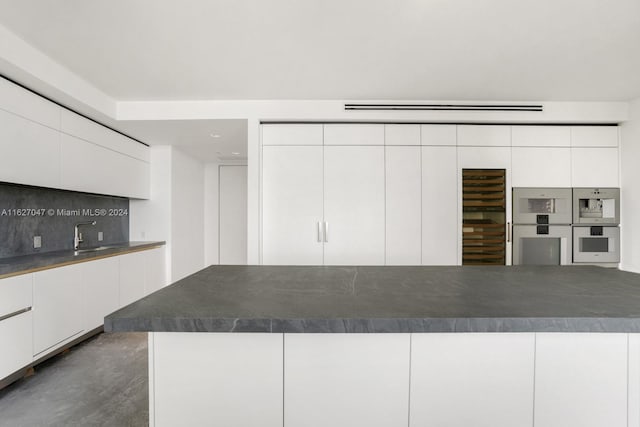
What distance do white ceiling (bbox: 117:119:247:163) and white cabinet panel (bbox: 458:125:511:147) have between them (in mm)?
2637

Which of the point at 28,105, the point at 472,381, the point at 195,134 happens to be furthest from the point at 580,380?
the point at 195,134

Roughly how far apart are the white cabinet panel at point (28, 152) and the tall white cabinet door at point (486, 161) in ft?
14.1

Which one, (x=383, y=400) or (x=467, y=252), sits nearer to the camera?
(x=383, y=400)

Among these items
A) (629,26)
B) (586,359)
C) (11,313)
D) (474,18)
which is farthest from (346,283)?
(629,26)

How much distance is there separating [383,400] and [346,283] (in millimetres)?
528

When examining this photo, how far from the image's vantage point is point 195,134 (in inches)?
157

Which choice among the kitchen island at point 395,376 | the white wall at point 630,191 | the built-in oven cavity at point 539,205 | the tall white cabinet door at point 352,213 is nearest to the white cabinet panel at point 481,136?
the built-in oven cavity at point 539,205

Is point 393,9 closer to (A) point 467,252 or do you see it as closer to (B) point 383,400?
(B) point 383,400

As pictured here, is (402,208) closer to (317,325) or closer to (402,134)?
(402,134)

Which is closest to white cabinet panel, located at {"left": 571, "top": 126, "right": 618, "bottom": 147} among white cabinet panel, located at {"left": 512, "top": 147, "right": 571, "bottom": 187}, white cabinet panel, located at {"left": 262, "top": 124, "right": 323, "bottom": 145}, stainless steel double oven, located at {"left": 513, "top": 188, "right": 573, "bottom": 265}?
white cabinet panel, located at {"left": 512, "top": 147, "right": 571, "bottom": 187}

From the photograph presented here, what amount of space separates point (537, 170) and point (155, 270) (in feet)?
17.2

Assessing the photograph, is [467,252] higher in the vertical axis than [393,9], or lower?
lower

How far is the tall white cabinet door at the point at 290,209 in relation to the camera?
3545 millimetres

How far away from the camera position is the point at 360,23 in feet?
6.86
